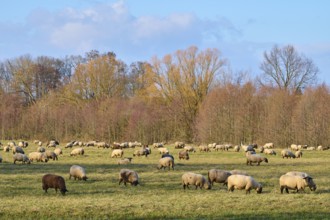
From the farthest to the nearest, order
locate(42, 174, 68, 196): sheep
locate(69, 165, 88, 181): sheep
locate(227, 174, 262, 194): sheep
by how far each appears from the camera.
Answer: locate(69, 165, 88, 181): sheep, locate(42, 174, 68, 196): sheep, locate(227, 174, 262, 194): sheep

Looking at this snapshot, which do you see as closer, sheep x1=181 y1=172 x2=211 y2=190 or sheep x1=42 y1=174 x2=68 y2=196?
sheep x1=42 y1=174 x2=68 y2=196

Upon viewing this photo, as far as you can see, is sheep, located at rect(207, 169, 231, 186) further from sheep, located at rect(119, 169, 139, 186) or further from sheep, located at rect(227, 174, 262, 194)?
sheep, located at rect(119, 169, 139, 186)

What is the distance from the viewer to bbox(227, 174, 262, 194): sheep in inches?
741

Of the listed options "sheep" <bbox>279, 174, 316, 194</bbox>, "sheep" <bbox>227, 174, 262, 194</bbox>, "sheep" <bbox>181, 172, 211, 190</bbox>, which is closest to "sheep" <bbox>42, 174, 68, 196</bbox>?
"sheep" <bbox>181, 172, 211, 190</bbox>

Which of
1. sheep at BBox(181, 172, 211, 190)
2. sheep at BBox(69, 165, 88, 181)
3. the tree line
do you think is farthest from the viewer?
the tree line

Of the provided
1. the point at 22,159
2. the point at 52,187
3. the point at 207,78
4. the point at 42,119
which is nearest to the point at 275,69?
the point at 207,78

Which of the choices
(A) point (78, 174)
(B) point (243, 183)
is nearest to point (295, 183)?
(B) point (243, 183)

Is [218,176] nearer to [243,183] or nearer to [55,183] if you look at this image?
[243,183]

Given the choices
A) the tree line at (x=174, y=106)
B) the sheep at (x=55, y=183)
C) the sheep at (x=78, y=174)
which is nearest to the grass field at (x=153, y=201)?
the sheep at (x=55, y=183)

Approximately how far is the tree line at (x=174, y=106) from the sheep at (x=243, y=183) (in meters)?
43.5

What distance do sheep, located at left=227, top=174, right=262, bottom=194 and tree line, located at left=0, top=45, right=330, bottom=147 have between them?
4355 cm

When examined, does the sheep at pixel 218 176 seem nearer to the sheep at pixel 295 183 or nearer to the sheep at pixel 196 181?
the sheep at pixel 196 181

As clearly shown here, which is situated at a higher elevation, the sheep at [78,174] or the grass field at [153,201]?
the sheep at [78,174]

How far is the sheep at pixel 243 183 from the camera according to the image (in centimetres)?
1883
